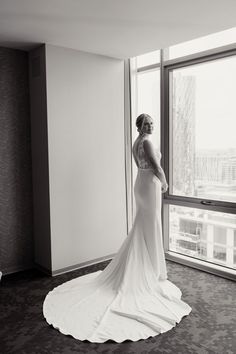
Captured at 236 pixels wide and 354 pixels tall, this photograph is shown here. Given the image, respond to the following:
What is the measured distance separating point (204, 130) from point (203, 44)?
968 mm

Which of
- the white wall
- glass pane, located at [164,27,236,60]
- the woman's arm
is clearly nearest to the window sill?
the white wall

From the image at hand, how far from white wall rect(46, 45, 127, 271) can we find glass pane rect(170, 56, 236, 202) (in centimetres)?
73

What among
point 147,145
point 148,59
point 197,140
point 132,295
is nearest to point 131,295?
point 132,295

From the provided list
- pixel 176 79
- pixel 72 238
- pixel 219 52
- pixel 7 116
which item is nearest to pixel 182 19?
pixel 219 52

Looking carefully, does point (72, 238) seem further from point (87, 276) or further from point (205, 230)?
point (205, 230)

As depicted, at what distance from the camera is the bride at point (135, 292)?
2.71m

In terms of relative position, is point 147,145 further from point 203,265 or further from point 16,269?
point 16,269

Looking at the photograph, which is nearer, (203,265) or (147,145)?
(147,145)

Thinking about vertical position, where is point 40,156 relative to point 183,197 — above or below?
above

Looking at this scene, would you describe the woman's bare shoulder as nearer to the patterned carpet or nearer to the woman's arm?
the woman's arm

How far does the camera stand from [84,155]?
404 cm

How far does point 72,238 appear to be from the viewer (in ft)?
13.1

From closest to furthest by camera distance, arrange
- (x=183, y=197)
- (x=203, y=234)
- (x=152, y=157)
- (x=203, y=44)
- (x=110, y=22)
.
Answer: (x=110, y=22), (x=152, y=157), (x=203, y=44), (x=203, y=234), (x=183, y=197)

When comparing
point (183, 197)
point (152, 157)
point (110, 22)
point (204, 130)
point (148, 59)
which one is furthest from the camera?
point (148, 59)
